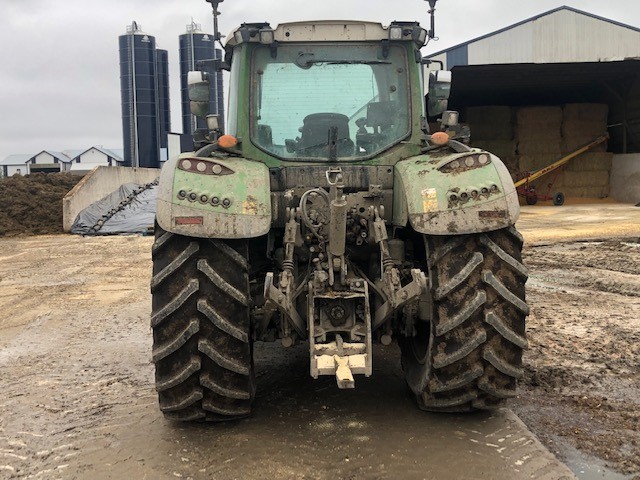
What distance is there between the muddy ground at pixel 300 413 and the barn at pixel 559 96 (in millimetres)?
13629

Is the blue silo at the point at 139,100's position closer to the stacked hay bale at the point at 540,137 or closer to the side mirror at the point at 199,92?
the stacked hay bale at the point at 540,137

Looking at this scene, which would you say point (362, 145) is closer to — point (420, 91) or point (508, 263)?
point (420, 91)

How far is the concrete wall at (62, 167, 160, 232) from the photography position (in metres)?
14.9

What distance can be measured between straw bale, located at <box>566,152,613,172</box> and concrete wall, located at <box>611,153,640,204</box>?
21cm

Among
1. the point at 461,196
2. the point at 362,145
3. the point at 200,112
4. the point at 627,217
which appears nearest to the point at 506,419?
the point at 461,196

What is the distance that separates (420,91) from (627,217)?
1258 centimetres

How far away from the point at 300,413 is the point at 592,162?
19.7 m

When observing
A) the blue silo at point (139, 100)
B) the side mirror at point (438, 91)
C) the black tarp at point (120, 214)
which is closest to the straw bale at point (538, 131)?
Answer: the black tarp at point (120, 214)

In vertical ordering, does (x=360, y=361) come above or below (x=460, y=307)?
below

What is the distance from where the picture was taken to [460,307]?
3.14 m

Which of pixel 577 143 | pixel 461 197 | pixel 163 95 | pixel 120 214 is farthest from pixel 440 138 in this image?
pixel 163 95

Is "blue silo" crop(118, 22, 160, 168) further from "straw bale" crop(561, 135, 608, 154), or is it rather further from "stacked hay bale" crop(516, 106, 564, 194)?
"straw bale" crop(561, 135, 608, 154)

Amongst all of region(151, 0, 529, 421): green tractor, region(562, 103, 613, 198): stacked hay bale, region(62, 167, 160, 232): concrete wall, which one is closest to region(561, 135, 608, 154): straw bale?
region(562, 103, 613, 198): stacked hay bale

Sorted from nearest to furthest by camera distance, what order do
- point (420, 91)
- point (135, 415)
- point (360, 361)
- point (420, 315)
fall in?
point (360, 361)
point (420, 315)
point (135, 415)
point (420, 91)
